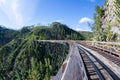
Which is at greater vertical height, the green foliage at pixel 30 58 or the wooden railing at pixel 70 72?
the wooden railing at pixel 70 72

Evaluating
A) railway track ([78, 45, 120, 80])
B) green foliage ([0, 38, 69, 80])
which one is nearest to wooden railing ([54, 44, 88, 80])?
railway track ([78, 45, 120, 80])

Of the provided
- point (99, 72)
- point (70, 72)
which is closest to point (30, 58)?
point (99, 72)

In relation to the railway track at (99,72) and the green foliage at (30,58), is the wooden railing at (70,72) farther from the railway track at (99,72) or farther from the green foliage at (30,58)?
the green foliage at (30,58)

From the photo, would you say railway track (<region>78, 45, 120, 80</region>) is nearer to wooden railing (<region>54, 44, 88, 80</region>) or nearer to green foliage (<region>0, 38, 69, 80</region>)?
wooden railing (<region>54, 44, 88, 80</region>)

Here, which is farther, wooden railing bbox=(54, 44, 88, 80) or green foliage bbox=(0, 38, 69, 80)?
green foliage bbox=(0, 38, 69, 80)

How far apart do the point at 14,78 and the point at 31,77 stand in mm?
39888

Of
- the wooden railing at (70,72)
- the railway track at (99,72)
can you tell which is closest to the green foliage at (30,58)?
the railway track at (99,72)

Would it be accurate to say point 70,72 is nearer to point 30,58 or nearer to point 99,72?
point 99,72

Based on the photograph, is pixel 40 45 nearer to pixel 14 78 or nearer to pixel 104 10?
pixel 14 78

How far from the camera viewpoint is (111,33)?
131 feet

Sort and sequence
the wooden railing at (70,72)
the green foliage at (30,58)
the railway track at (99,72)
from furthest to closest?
1. the green foliage at (30,58)
2. the railway track at (99,72)
3. the wooden railing at (70,72)

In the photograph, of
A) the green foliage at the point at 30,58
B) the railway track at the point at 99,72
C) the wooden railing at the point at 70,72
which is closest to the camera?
the wooden railing at the point at 70,72

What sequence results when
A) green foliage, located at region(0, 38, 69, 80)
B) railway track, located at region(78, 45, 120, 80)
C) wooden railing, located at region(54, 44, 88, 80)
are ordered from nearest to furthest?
wooden railing, located at region(54, 44, 88, 80)
railway track, located at region(78, 45, 120, 80)
green foliage, located at region(0, 38, 69, 80)

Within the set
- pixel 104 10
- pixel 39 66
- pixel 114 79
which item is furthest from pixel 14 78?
pixel 114 79
